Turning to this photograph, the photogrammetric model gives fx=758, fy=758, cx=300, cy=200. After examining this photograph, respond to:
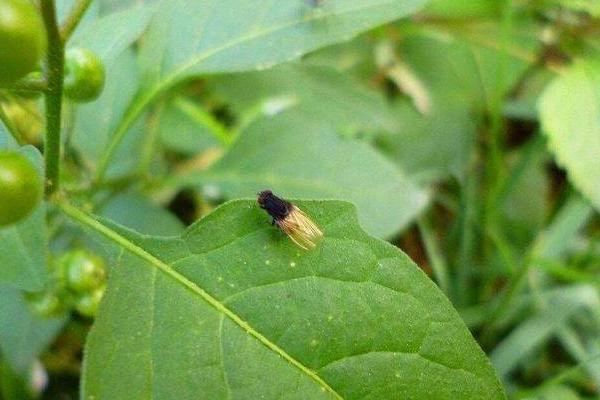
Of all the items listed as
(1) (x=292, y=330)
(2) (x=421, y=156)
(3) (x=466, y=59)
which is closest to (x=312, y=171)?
(2) (x=421, y=156)

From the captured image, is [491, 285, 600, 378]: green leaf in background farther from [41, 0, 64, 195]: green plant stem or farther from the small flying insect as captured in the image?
[41, 0, 64, 195]: green plant stem

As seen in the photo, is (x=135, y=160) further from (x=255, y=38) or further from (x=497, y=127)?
(x=497, y=127)

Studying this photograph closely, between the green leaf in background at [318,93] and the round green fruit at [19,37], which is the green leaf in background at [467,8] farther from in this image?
the round green fruit at [19,37]

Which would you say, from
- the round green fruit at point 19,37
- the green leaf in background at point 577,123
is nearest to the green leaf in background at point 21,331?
the round green fruit at point 19,37

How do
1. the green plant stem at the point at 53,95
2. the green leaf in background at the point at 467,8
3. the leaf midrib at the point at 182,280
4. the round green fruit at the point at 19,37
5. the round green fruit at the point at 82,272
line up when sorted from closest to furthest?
the round green fruit at the point at 19,37, the green plant stem at the point at 53,95, the leaf midrib at the point at 182,280, the round green fruit at the point at 82,272, the green leaf in background at the point at 467,8

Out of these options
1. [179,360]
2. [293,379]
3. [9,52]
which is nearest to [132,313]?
[179,360]

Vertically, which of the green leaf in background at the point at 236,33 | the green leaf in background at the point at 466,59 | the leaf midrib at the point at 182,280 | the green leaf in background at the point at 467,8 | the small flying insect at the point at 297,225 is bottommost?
the green leaf in background at the point at 466,59

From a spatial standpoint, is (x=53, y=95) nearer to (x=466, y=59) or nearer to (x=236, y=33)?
(x=236, y=33)
